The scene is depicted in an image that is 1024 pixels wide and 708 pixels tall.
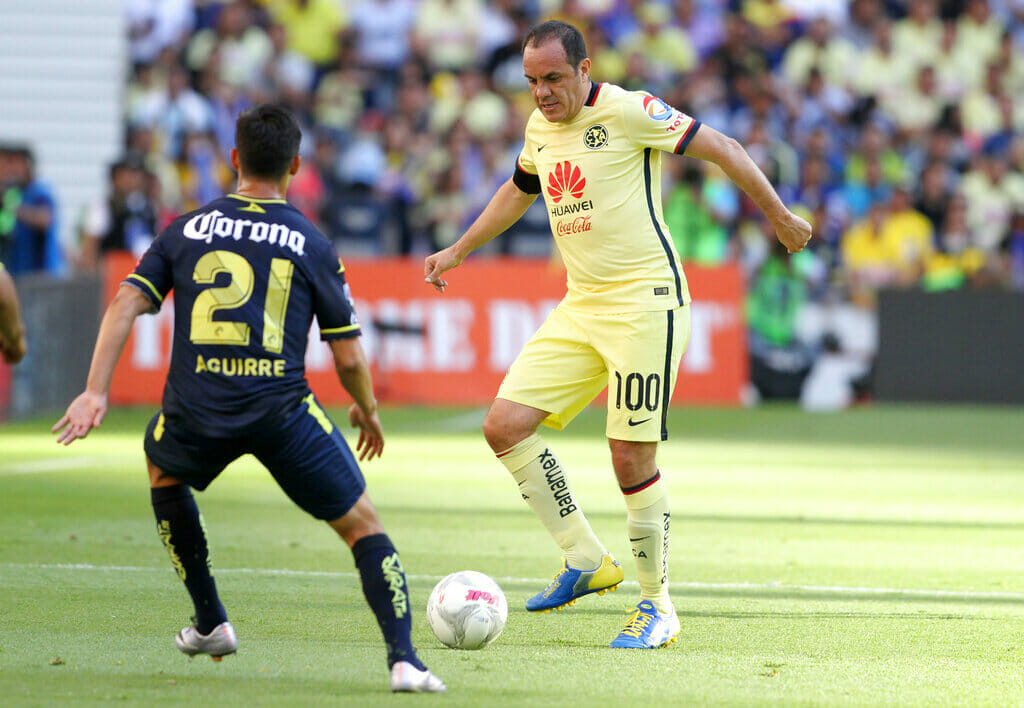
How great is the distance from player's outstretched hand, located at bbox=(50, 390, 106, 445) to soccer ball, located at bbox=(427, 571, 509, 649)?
1.54 m

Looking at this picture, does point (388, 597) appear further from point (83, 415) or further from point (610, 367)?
point (610, 367)

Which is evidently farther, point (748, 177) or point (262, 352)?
point (748, 177)

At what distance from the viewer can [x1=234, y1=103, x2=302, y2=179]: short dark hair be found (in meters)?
5.06

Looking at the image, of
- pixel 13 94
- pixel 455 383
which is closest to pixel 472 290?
pixel 455 383

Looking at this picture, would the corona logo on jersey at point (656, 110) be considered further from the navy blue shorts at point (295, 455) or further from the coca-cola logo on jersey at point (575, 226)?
the navy blue shorts at point (295, 455)

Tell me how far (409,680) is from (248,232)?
1443mm

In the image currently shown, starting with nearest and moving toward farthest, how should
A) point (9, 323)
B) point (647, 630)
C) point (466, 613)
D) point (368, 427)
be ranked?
point (368, 427) < point (9, 323) < point (466, 613) < point (647, 630)

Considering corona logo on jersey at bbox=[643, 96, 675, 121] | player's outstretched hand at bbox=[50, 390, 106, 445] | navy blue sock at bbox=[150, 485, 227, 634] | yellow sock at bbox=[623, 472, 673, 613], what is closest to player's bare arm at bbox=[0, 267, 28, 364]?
player's outstretched hand at bbox=[50, 390, 106, 445]

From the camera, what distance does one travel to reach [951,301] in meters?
19.0

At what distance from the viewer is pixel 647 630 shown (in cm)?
601

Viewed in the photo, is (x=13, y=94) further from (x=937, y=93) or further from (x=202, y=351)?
(x=202, y=351)

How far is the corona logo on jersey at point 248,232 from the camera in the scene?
5.02 meters

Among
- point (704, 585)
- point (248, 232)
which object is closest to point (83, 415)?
point (248, 232)

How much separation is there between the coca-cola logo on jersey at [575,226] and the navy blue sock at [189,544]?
195 centimetres
